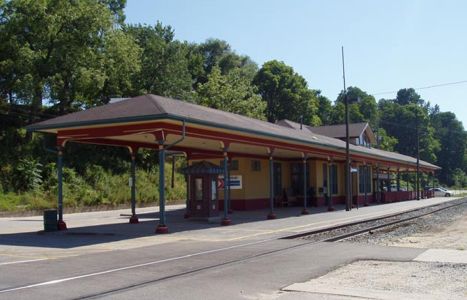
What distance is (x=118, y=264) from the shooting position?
12883 millimetres

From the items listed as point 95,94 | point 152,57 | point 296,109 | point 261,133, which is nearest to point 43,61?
point 95,94

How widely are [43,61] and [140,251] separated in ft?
91.5

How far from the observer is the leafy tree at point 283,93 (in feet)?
273

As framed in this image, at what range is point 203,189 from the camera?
26.6 m

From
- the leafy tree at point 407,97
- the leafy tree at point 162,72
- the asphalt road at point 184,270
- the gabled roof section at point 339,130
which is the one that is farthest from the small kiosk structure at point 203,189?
the leafy tree at point 407,97

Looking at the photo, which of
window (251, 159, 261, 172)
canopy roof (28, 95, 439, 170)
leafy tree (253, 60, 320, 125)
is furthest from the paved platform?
leafy tree (253, 60, 320, 125)

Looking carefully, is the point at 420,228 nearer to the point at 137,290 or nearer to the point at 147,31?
the point at 137,290

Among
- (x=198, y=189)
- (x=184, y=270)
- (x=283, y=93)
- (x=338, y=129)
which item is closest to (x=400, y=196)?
(x=338, y=129)

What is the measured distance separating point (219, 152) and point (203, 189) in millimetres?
7056

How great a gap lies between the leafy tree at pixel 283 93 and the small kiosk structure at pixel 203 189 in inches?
2252

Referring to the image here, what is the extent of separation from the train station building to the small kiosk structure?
0.05 metres

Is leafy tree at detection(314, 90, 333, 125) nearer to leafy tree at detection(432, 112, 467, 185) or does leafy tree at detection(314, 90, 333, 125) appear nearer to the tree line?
the tree line

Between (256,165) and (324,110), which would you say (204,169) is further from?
(324,110)

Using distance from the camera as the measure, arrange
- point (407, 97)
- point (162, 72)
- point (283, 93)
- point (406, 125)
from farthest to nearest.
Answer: point (407, 97)
point (406, 125)
point (283, 93)
point (162, 72)
